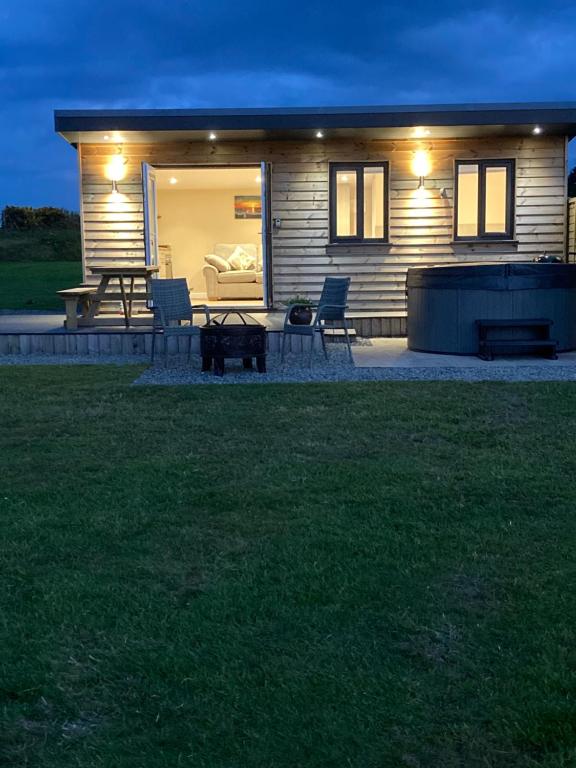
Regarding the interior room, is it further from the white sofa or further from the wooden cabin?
the wooden cabin

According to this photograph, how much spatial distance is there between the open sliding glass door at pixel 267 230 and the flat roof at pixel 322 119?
2.54 feet

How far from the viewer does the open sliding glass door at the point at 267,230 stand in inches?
431

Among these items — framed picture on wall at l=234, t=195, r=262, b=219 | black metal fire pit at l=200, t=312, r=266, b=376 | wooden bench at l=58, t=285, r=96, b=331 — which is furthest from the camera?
framed picture on wall at l=234, t=195, r=262, b=219

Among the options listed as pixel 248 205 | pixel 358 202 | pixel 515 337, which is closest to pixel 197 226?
pixel 248 205

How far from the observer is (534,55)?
9012cm

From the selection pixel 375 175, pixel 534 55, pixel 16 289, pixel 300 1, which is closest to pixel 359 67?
pixel 534 55

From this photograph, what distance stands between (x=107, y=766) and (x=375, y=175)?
10.2 m

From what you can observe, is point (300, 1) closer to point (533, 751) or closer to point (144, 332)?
point (144, 332)

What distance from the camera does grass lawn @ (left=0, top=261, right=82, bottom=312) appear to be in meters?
16.4

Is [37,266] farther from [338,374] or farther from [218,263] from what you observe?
[338,374]

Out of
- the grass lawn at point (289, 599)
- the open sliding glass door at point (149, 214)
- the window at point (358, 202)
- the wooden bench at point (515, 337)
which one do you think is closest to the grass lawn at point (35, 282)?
the open sliding glass door at point (149, 214)

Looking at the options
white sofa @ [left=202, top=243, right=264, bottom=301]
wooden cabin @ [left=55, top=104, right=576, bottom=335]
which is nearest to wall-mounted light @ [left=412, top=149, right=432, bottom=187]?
wooden cabin @ [left=55, top=104, right=576, bottom=335]

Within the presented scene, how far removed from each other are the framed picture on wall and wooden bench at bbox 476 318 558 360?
7841 mm

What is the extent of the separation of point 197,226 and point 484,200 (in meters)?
6.21
